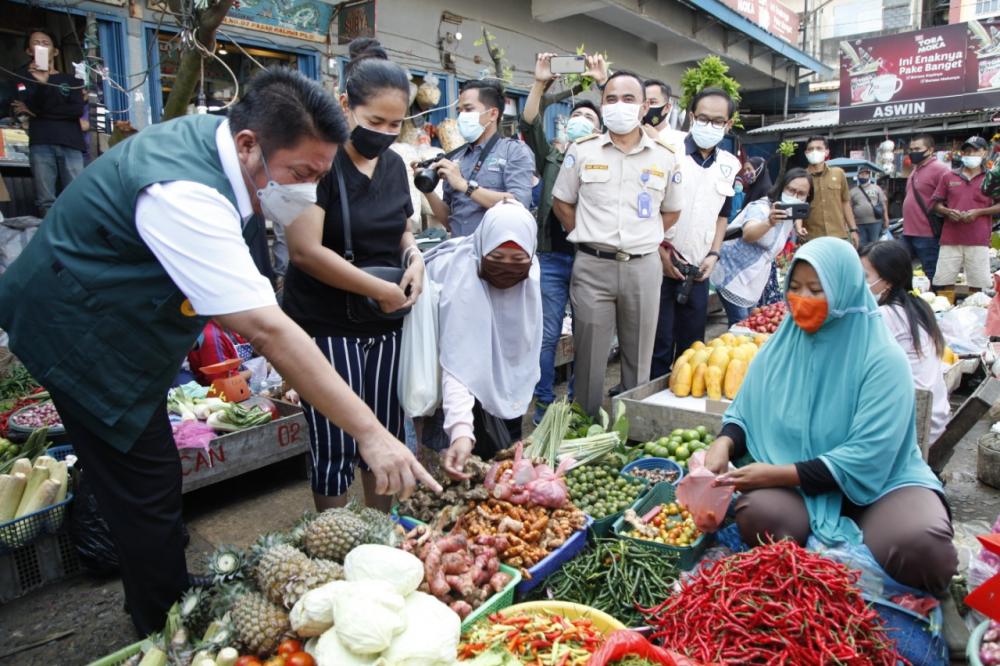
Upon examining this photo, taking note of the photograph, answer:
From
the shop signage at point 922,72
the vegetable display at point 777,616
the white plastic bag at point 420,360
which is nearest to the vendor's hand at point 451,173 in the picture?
the white plastic bag at point 420,360

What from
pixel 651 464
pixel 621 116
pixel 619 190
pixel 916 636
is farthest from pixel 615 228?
pixel 916 636

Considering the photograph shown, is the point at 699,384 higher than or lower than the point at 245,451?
higher

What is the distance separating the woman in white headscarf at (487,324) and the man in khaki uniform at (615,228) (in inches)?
54.9

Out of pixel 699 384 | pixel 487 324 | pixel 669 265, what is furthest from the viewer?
pixel 669 265

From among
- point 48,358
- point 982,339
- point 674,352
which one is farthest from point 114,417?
point 982,339

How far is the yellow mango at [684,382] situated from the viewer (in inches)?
184

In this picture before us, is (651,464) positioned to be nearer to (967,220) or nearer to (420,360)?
(420,360)

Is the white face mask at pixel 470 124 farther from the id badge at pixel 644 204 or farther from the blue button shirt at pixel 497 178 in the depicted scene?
the id badge at pixel 644 204

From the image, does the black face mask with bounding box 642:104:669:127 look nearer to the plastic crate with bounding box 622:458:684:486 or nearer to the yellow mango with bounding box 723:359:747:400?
the yellow mango with bounding box 723:359:747:400

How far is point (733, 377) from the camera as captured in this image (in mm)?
4559

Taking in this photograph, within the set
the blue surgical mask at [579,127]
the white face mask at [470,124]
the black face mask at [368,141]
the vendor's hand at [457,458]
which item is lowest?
the vendor's hand at [457,458]

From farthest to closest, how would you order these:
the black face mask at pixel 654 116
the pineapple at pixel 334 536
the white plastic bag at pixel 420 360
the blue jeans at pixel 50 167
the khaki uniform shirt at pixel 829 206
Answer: the khaki uniform shirt at pixel 829 206
the blue jeans at pixel 50 167
the black face mask at pixel 654 116
the white plastic bag at pixel 420 360
the pineapple at pixel 334 536

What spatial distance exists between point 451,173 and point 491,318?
1.43 meters

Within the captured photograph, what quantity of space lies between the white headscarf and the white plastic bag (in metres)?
0.06
